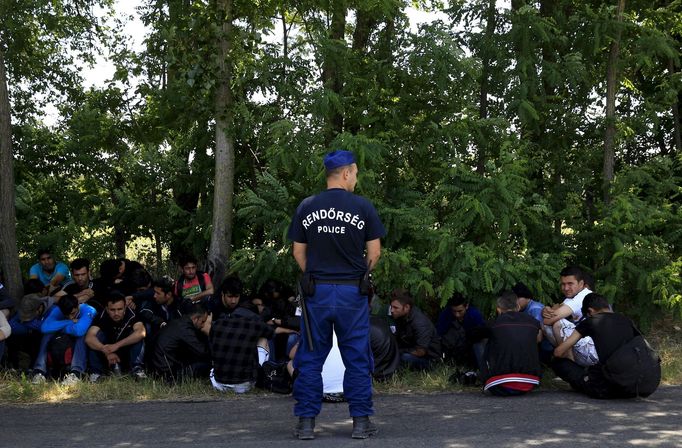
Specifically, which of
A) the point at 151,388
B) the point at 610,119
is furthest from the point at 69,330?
the point at 610,119

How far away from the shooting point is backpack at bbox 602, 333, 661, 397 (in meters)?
7.29

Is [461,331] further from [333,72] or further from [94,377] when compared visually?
[333,72]

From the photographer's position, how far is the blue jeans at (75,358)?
8852 mm

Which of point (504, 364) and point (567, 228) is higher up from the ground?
point (567, 228)

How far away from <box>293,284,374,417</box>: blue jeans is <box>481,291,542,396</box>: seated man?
198 centimetres

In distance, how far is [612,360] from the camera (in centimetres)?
735

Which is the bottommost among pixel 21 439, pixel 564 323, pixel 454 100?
pixel 21 439

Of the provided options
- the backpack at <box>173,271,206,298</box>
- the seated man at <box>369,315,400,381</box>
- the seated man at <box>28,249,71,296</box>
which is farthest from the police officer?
the seated man at <box>28,249,71,296</box>

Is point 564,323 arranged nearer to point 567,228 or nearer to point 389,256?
point 389,256

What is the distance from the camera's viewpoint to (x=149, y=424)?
685 cm

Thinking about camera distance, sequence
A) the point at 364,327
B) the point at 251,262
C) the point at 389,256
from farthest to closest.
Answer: the point at 251,262
the point at 389,256
the point at 364,327

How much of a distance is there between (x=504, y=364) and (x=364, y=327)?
212 cm

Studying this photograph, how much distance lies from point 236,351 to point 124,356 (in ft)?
5.20

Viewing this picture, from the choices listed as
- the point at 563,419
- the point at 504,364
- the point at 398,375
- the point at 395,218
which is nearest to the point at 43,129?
the point at 395,218
